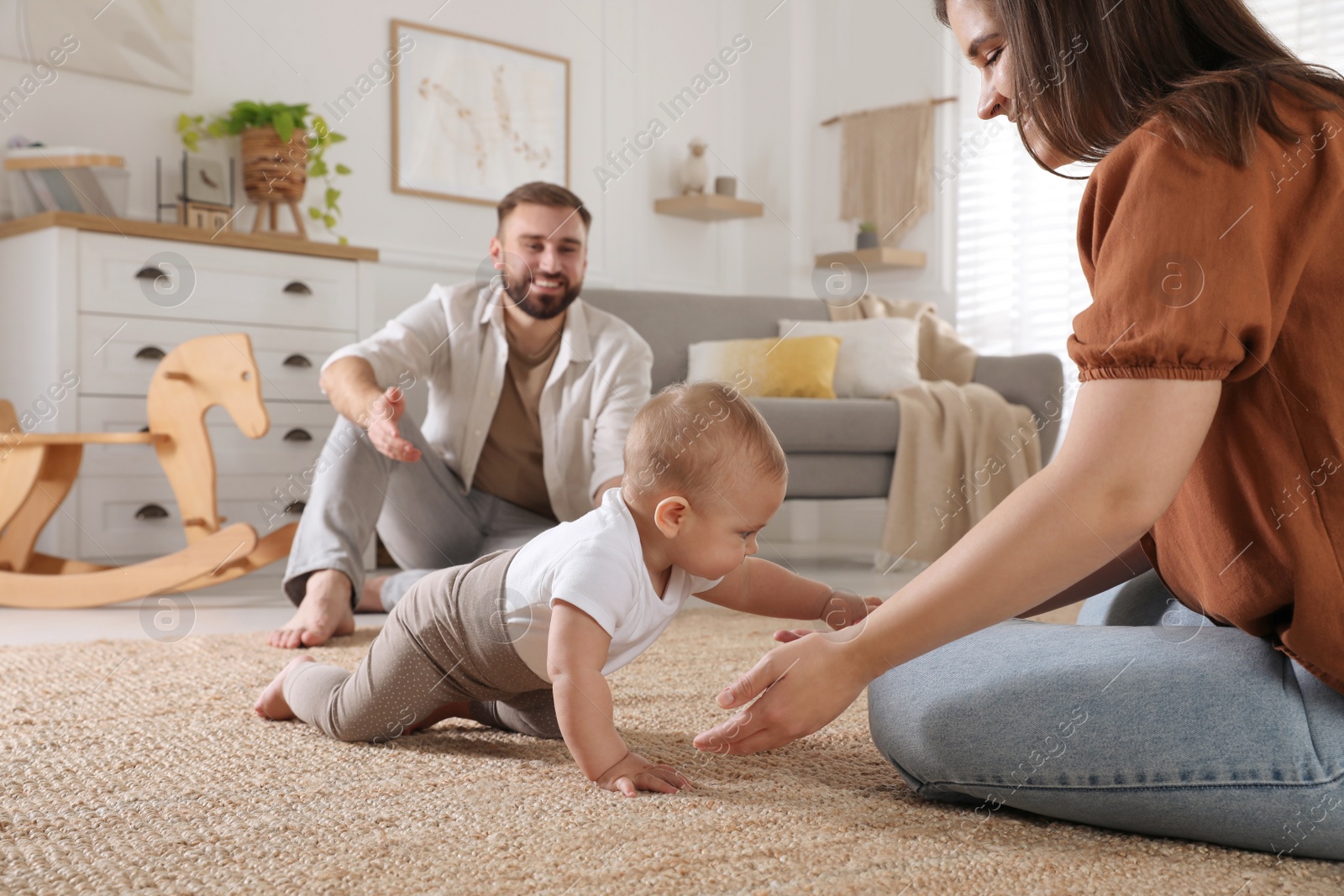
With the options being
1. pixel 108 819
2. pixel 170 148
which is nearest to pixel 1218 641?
pixel 108 819

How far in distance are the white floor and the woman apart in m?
1.36

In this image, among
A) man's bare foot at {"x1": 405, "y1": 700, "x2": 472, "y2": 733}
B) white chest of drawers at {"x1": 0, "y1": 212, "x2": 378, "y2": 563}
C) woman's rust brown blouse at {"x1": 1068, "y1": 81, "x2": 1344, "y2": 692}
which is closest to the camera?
woman's rust brown blouse at {"x1": 1068, "y1": 81, "x2": 1344, "y2": 692}

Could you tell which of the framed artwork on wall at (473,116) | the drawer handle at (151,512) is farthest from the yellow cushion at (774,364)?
the drawer handle at (151,512)

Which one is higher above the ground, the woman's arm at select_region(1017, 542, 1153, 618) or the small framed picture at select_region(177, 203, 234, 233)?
the small framed picture at select_region(177, 203, 234, 233)

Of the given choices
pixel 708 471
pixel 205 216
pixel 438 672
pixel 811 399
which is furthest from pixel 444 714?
pixel 205 216

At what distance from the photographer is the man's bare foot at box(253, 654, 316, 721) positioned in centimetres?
115

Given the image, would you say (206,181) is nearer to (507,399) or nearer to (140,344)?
(140,344)

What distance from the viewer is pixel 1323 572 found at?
68 cm

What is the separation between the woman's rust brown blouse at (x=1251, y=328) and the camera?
0.63 meters

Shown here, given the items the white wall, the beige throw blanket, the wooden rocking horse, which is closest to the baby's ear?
the wooden rocking horse

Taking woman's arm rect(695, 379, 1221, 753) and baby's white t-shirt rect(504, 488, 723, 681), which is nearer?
woman's arm rect(695, 379, 1221, 753)

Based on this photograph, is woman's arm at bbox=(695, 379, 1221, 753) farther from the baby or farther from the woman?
the baby

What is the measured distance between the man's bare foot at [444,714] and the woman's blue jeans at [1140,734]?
46cm

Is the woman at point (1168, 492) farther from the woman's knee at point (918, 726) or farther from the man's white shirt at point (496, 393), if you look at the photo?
the man's white shirt at point (496, 393)
